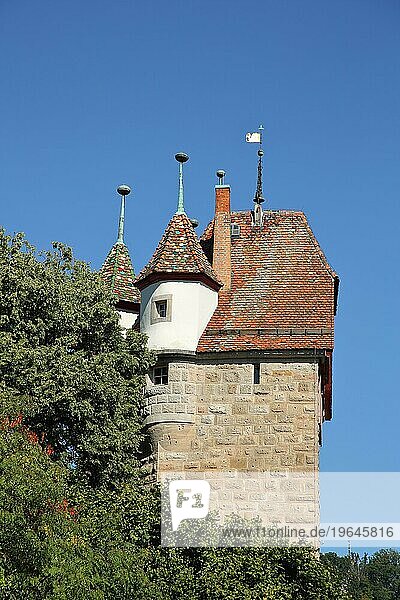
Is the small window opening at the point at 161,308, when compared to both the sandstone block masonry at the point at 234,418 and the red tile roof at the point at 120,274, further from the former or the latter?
the red tile roof at the point at 120,274

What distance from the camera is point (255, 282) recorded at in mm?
30234

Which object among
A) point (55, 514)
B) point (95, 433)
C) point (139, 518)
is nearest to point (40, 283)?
point (95, 433)

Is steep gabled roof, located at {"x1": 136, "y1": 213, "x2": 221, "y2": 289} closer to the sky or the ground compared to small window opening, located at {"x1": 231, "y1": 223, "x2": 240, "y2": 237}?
closer to the ground

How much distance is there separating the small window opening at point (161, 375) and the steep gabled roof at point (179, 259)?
2.45 m

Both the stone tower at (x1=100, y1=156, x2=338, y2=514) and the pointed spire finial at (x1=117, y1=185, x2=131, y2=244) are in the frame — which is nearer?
the stone tower at (x1=100, y1=156, x2=338, y2=514)

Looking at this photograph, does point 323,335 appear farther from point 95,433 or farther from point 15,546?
point 15,546

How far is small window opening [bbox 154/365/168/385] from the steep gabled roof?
2.45 m

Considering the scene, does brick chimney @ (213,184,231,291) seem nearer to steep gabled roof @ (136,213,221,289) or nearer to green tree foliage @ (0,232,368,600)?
steep gabled roof @ (136,213,221,289)

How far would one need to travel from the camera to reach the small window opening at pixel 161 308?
1141 inches

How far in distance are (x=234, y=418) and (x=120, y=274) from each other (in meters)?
6.64

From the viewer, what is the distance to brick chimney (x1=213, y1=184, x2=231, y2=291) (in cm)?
3055

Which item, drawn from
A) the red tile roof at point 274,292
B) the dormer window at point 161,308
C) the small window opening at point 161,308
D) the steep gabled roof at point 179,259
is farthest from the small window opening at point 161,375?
the steep gabled roof at point 179,259

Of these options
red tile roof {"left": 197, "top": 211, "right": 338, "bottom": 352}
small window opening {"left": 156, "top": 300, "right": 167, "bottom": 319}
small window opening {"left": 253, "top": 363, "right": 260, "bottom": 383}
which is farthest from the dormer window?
small window opening {"left": 253, "top": 363, "right": 260, "bottom": 383}

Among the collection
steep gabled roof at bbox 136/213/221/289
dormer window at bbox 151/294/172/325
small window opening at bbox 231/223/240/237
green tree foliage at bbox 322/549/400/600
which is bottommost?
green tree foliage at bbox 322/549/400/600
